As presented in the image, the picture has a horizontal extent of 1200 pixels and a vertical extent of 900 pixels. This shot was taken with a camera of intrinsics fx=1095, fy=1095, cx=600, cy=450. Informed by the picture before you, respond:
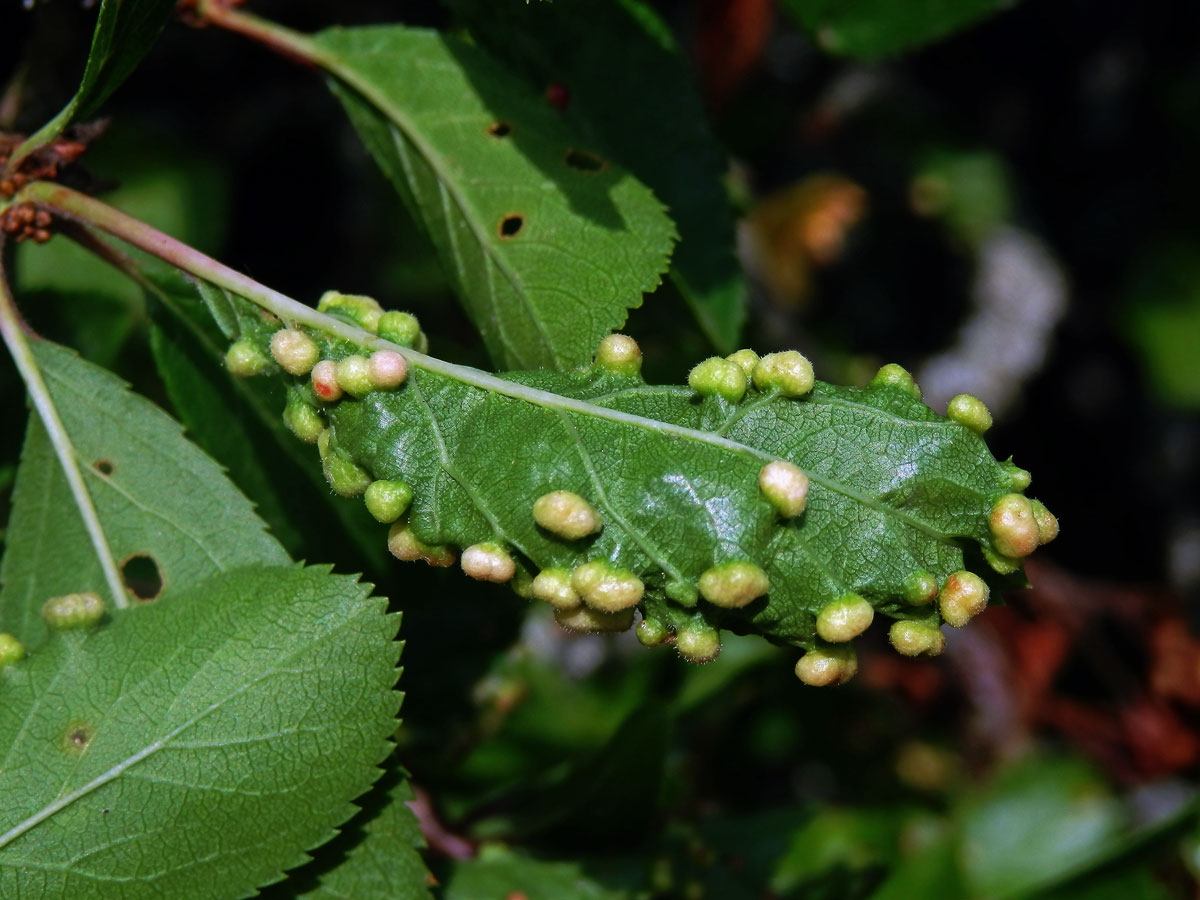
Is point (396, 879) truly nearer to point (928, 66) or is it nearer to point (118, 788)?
point (118, 788)

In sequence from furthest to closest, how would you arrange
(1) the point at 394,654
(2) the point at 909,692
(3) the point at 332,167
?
(3) the point at 332,167, (2) the point at 909,692, (1) the point at 394,654

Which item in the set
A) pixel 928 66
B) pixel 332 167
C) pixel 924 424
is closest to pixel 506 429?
pixel 924 424

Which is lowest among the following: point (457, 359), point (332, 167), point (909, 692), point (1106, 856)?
point (909, 692)

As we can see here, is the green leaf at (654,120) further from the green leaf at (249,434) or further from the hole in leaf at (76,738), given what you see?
the hole in leaf at (76,738)

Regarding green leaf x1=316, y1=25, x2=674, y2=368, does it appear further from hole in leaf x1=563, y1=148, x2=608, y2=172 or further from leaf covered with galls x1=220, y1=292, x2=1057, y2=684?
leaf covered with galls x1=220, y1=292, x2=1057, y2=684

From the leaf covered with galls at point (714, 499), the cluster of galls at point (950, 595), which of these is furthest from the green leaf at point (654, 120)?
the cluster of galls at point (950, 595)

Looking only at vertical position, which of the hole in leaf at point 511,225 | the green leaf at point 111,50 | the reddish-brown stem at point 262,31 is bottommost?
the hole in leaf at point 511,225
